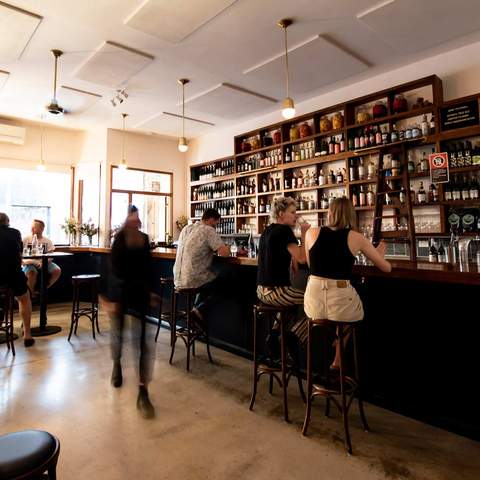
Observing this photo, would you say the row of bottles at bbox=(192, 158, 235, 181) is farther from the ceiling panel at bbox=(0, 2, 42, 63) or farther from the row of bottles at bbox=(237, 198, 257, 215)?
the ceiling panel at bbox=(0, 2, 42, 63)

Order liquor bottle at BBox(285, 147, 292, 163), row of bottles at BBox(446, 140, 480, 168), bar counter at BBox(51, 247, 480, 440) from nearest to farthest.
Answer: bar counter at BBox(51, 247, 480, 440) < row of bottles at BBox(446, 140, 480, 168) < liquor bottle at BBox(285, 147, 292, 163)

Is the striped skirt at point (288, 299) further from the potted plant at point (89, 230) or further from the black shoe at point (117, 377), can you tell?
the potted plant at point (89, 230)

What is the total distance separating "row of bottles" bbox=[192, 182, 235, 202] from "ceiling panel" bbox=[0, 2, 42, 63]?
4.16 m

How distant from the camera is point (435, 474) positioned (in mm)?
1813

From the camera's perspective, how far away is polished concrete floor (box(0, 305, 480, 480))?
1.87 metres

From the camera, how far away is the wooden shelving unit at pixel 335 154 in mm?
4316

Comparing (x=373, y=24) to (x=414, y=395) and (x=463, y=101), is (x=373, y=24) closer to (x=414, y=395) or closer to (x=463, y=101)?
(x=463, y=101)

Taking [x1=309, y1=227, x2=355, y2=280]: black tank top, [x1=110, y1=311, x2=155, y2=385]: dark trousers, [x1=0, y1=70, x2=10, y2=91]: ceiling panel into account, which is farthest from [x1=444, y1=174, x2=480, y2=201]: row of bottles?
[x1=0, y1=70, x2=10, y2=91]: ceiling panel

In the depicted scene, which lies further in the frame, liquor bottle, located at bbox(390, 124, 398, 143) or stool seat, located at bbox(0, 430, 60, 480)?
liquor bottle, located at bbox(390, 124, 398, 143)

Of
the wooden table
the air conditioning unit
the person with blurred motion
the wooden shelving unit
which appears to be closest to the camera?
the person with blurred motion

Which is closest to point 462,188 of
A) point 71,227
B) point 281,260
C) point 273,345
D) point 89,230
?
point 281,260

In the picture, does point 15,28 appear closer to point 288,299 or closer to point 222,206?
point 288,299

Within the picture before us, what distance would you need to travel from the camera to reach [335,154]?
17.5 feet

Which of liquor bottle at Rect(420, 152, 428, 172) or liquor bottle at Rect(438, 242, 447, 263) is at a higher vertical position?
liquor bottle at Rect(420, 152, 428, 172)
